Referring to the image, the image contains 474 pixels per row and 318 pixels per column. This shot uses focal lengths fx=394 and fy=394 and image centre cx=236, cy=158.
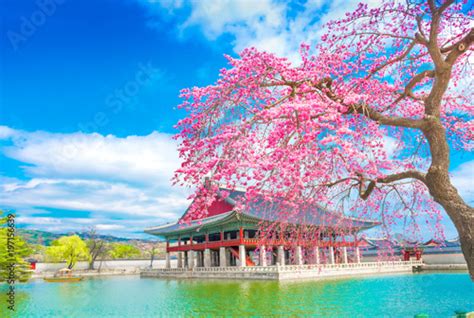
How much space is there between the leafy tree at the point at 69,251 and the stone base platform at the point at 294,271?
17734mm

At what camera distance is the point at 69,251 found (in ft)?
167

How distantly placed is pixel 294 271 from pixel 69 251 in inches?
1376

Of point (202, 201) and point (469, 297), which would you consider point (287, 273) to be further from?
point (202, 201)

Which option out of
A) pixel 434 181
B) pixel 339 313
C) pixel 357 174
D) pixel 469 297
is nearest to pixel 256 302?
pixel 339 313

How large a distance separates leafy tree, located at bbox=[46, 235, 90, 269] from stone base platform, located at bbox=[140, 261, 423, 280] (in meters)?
17.7

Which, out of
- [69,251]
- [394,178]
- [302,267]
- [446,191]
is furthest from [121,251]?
[446,191]

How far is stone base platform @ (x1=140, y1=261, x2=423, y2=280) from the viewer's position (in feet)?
89.6

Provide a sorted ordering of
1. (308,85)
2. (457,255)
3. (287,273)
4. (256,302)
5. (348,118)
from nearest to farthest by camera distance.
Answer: (308,85) < (348,118) < (256,302) < (287,273) < (457,255)

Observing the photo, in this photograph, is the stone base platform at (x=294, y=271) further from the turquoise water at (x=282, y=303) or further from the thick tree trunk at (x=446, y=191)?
the thick tree trunk at (x=446, y=191)

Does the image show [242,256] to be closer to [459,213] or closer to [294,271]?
[294,271]

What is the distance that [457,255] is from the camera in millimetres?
38312

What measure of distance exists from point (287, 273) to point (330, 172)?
22.3m

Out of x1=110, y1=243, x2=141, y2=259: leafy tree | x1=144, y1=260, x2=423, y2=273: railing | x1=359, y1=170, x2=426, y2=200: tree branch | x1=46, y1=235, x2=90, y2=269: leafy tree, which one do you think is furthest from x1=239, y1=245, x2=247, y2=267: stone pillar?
x1=110, y1=243, x2=141, y2=259: leafy tree

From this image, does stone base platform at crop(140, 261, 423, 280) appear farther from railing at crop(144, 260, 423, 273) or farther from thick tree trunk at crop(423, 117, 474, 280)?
thick tree trunk at crop(423, 117, 474, 280)
